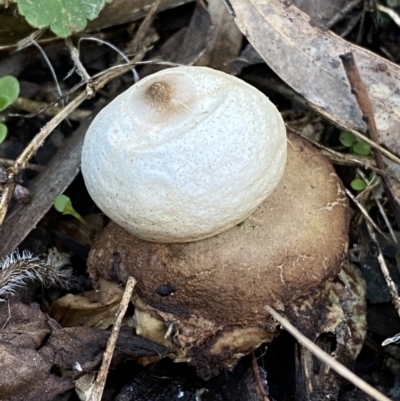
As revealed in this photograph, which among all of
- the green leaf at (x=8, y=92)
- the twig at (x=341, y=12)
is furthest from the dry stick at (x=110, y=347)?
the twig at (x=341, y=12)

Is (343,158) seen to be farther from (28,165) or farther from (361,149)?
(28,165)

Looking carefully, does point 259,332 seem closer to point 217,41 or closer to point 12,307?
point 12,307

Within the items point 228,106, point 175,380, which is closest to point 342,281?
point 175,380

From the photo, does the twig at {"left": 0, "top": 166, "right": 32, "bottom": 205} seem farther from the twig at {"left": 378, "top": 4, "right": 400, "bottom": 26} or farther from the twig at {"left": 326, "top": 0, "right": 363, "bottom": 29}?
the twig at {"left": 378, "top": 4, "right": 400, "bottom": 26}

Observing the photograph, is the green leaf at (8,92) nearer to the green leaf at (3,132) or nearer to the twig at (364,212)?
the green leaf at (3,132)

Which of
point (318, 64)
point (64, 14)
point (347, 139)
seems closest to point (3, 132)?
point (64, 14)

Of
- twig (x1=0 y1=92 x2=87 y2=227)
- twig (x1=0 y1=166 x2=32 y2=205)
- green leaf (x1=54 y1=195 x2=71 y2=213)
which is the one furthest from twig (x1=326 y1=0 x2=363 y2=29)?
twig (x1=0 y1=166 x2=32 y2=205)
